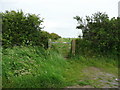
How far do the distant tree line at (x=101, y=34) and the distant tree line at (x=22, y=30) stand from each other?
2450 millimetres

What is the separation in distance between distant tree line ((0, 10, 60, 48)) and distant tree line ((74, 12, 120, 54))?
2.45 m

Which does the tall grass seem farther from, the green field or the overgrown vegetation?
the overgrown vegetation

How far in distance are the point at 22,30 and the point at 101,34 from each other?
14.9ft

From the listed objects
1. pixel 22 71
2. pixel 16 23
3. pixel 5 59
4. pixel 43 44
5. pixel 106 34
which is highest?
pixel 16 23

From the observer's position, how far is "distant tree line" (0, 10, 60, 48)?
792cm

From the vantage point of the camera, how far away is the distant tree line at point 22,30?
7.92 metres

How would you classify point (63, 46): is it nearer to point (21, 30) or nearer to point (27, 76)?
point (21, 30)

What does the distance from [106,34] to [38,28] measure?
13.2 feet

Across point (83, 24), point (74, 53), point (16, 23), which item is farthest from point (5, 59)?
point (83, 24)

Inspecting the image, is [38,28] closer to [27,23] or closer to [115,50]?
[27,23]

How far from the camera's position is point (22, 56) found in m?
6.36

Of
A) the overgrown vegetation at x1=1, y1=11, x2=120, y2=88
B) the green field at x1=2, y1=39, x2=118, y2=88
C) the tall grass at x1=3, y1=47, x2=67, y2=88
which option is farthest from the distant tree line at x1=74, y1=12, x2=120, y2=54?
the tall grass at x1=3, y1=47, x2=67, y2=88

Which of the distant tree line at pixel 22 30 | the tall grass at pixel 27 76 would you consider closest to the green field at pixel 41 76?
the tall grass at pixel 27 76

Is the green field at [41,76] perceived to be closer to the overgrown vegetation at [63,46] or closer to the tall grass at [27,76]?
the tall grass at [27,76]
